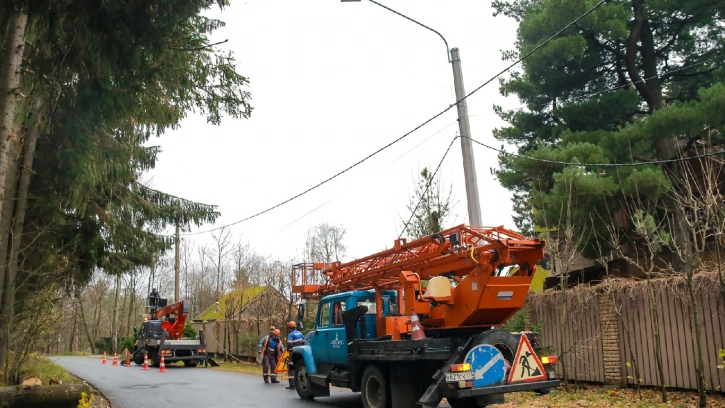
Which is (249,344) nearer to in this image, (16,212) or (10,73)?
(16,212)

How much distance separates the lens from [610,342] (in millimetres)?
12445

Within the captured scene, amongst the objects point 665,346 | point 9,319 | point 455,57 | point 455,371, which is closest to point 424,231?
point 455,57

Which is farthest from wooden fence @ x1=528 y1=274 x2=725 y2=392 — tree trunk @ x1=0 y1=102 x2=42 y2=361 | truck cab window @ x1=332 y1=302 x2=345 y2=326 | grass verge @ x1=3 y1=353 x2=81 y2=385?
Answer: grass verge @ x1=3 y1=353 x2=81 y2=385

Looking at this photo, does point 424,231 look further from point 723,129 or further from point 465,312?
point 465,312

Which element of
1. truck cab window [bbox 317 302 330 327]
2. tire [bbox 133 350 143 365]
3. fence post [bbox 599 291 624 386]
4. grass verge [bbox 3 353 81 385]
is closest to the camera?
grass verge [bbox 3 353 81 385]

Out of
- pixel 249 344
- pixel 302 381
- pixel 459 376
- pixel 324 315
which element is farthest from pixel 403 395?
pixel 249 344

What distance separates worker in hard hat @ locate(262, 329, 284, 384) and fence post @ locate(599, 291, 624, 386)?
29.4 feet

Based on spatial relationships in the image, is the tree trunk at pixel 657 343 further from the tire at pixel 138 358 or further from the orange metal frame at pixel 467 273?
the tire at pixel 138 358

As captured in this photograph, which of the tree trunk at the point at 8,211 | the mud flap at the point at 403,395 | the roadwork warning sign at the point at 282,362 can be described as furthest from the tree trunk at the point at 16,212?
the roadwork warning sign at the point at 282,362

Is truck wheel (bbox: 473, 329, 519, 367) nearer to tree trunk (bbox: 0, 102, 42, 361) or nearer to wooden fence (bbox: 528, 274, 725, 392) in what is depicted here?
wooden fence (bbox: 528, 274, 725, 392)

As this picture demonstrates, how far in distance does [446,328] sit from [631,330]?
460cm

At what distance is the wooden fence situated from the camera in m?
10.5

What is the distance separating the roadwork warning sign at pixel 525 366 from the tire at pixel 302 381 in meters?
5.16

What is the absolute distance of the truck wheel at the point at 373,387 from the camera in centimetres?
1022
